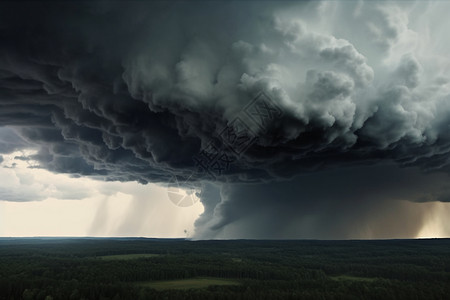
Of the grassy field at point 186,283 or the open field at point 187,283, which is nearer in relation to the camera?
the grassy field at point 186,283

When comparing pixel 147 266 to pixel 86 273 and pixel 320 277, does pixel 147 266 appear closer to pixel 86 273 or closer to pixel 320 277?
pixel 86 273

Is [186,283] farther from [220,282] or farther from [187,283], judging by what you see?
[220,282]

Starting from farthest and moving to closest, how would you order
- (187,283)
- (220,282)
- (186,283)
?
(220,282)
(187,283)
(186,283)

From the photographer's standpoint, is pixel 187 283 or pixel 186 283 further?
pixel 187 283

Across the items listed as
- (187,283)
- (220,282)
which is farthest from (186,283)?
(220,282)

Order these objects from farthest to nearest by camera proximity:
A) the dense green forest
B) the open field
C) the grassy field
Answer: the open field, the grassy field, the dense green forest

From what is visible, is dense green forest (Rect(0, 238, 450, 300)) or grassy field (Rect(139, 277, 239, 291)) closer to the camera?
dense green forest (Rect(0, 238, 450, 300))

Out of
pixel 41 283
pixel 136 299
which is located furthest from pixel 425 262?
pixel 41 283

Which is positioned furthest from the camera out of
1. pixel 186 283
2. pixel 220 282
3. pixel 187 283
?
pixel 220 282
